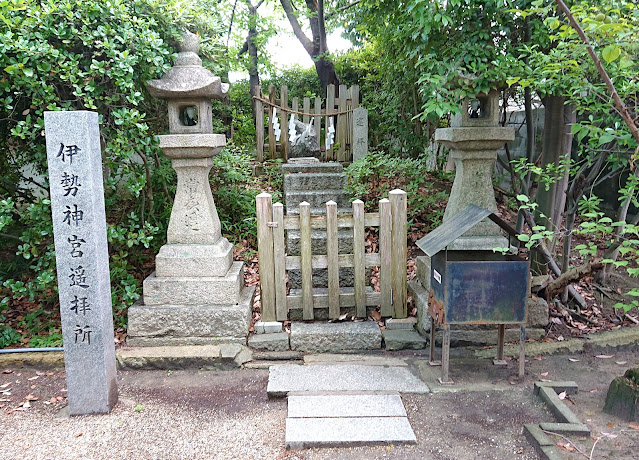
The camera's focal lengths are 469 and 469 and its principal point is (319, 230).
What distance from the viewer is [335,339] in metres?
4.25

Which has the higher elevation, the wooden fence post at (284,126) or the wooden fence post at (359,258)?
the wooden fence post at (284,126)

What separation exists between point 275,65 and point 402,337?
35.5 feet

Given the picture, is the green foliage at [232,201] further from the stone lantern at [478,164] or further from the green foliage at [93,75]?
the stone lantern at [478,164]

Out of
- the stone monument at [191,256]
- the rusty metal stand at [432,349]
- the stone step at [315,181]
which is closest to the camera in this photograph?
the rusty metal stand at [432,349]

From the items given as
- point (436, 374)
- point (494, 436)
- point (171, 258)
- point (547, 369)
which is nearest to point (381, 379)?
point (436, 374)

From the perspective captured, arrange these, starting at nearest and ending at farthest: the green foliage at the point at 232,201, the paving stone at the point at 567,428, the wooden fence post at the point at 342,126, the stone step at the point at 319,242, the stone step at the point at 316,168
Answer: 1. the paving stone at the point at 567,428
2. the stone step at the point at 319,242
3. the green foliage at the point at 232,201
4. the stone step at the point at 316,168
5. the wooden fence post at the point at 342,126

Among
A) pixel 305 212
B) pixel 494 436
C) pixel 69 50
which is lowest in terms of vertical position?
pixel 494 436

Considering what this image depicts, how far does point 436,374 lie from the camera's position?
379 cm

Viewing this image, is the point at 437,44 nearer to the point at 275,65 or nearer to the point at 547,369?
the point at 547,369

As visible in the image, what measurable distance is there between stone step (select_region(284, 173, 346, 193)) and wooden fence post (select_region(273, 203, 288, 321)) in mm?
2594

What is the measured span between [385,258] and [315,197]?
241 centimetres

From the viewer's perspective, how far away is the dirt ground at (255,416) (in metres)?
2.88

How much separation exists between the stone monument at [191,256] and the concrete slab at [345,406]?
1.08m

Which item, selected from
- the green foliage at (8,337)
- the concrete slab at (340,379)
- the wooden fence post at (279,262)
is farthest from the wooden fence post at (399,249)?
the green foliage at (8,337)
